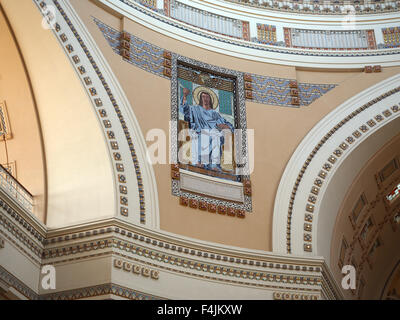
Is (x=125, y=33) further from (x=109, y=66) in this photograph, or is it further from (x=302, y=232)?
(x=302, y=232)

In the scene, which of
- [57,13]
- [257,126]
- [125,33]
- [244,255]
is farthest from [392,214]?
[57,13]

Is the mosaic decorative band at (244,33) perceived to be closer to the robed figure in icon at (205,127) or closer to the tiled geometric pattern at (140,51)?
the tiled geometric pattern at (140,51)

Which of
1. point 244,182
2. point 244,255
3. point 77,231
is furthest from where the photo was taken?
point 244,182

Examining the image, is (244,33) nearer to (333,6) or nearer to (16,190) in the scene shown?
(333,6)

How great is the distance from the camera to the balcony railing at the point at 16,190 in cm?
1046

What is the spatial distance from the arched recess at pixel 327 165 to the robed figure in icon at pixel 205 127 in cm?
108

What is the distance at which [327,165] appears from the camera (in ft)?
41.0

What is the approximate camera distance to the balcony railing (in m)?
10.5

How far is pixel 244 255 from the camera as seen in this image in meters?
11.2

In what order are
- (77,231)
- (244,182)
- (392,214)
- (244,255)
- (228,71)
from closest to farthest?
(77,231) → (244,255) → (244,182) → (228,71) → (392,214)

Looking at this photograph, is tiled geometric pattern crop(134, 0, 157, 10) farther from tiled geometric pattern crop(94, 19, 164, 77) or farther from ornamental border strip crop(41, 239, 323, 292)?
ornamental border strip crop(41, 239, 323, 292)

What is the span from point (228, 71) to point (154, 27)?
4.44ft

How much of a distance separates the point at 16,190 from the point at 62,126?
1.13m

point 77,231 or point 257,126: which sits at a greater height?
point 257,126
